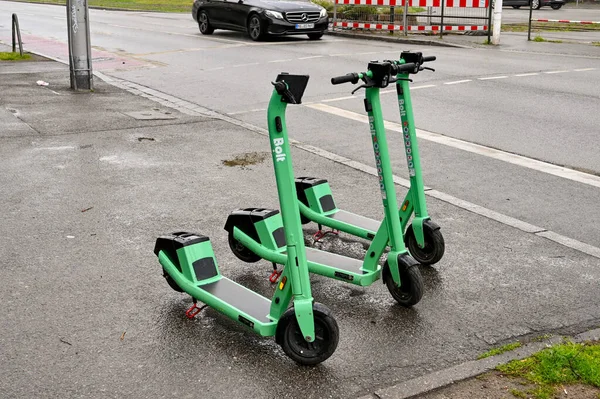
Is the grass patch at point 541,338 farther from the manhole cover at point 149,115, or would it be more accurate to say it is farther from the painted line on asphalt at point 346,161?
the manhole cover at point 149,115

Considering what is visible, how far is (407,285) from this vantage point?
4777 millimetres

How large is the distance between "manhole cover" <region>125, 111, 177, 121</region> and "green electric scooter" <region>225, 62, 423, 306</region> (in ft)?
19.7

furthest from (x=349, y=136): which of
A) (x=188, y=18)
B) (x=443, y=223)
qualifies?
(x=188, y=18)

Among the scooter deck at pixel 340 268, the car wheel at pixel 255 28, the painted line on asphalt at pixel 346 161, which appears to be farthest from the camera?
the car wheel at pixel 255 28

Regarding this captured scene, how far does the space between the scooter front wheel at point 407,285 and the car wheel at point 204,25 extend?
20.9m

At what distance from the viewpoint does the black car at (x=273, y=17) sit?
22172 mm

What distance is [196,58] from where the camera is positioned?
18.4 m

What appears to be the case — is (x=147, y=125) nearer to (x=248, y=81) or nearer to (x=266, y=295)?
(x=248, y=81)

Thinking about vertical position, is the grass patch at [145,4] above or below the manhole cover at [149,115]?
above

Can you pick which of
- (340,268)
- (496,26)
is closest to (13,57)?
(496,26)

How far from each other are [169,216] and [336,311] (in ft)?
7.72

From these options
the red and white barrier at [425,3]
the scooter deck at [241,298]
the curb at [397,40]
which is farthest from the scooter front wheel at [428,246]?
the red and white barrier at [425,3]

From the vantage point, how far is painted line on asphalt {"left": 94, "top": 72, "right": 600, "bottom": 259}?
6.12 meters

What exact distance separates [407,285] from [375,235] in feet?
1.32
